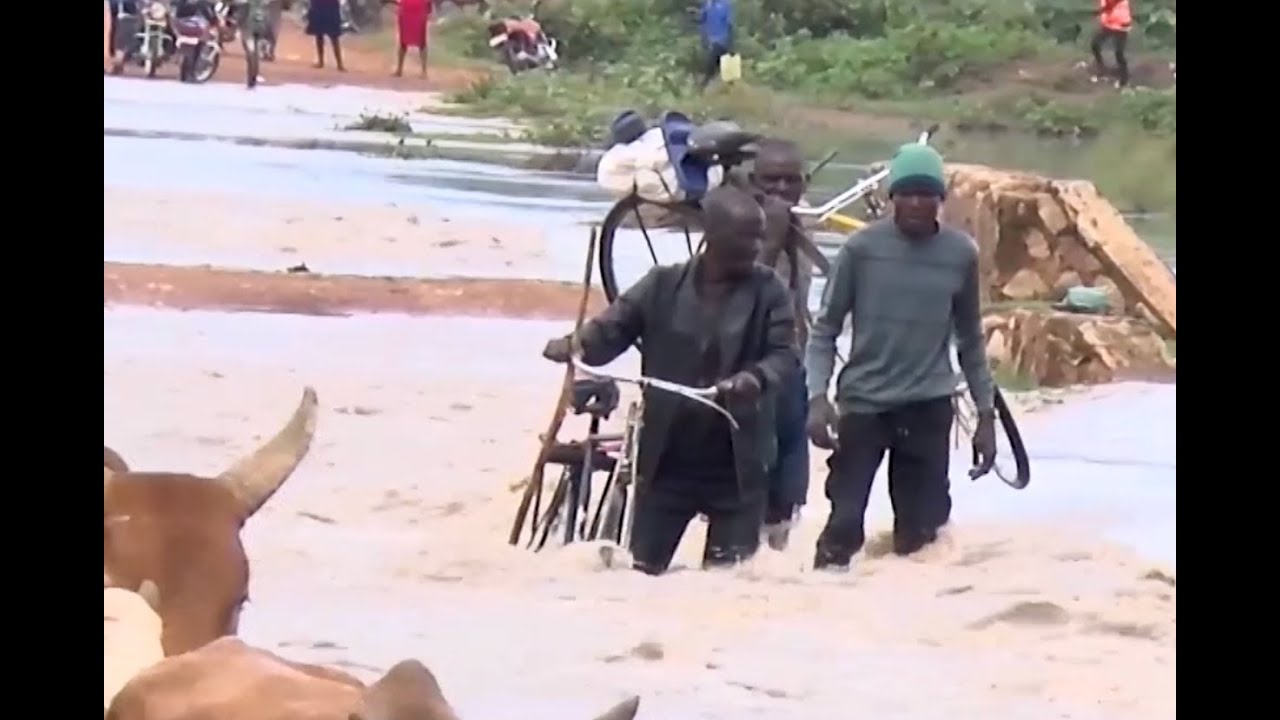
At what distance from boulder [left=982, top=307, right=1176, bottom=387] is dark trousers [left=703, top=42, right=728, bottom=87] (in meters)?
1.64

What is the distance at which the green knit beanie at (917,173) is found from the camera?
15.6 ft

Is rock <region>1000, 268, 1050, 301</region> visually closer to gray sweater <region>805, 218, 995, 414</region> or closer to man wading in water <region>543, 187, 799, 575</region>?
gray sweater <region>805, 218, 995, 414</region>

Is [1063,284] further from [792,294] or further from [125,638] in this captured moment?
[125,638]

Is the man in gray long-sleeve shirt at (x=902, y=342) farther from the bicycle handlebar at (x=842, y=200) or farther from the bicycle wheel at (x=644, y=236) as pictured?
the bicycle handlebar at (x=842, y=200)

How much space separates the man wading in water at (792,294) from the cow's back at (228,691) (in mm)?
2600

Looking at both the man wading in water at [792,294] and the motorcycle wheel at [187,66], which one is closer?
the man wading in water at [792,294]

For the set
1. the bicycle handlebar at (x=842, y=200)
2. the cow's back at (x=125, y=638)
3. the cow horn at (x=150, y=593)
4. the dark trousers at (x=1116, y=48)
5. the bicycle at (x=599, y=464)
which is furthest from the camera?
the dark trousers at (x=1116, y=48)

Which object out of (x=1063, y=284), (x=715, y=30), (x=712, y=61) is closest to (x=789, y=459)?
(x=712, y=61)

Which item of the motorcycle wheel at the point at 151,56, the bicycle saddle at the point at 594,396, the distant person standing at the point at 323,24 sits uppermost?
→ the distant person standing at the point at 323,24

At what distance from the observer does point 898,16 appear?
672cm

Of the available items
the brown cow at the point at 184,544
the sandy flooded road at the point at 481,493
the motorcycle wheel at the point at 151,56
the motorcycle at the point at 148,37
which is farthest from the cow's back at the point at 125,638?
the motorcycle wheel at the point at 151,56

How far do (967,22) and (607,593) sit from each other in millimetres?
2281
